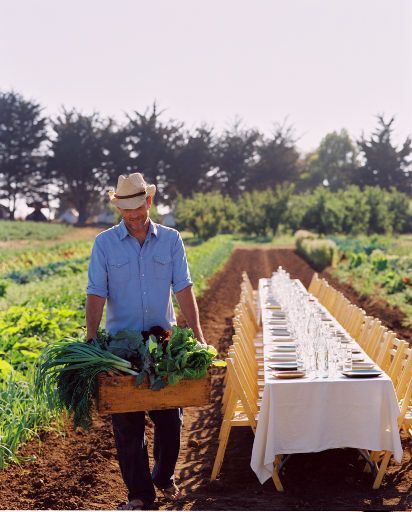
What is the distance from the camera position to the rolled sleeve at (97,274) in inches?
161

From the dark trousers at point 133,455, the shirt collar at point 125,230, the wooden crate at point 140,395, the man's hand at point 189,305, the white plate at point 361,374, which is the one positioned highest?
the shirt collar at point 125,230

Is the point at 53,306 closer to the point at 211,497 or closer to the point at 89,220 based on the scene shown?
the point at 211,497

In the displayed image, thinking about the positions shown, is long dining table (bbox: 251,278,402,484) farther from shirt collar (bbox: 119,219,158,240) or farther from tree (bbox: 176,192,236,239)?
tree (bbox: 176,192,236,239)

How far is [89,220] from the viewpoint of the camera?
26719mm

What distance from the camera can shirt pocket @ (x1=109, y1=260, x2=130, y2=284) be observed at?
4.14m

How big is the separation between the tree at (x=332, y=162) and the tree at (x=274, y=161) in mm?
4102

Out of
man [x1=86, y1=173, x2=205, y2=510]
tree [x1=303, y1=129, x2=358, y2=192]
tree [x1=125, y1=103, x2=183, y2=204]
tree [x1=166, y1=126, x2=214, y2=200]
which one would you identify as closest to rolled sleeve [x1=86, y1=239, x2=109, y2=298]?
man [x1=86, y1=173, x2=205, y2=510]

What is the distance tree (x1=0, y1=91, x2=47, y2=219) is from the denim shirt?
52.7 ft

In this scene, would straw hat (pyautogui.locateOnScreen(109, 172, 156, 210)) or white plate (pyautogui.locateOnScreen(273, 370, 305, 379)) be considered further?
white plate (pyautogui.locateOnScreen(273, 370, 305, 379))

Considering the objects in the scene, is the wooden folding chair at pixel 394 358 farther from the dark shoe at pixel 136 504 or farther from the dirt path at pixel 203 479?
the dark shoe at pixel 136 504

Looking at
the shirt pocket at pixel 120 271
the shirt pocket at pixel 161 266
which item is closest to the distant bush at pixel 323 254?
the shirt pocket at pixel 161 266

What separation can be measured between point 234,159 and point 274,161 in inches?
191

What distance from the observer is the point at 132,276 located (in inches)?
164

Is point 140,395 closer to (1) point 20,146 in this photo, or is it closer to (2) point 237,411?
(2) point 237,411
